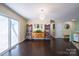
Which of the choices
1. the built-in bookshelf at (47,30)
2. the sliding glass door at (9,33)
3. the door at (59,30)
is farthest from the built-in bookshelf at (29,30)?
the door at (59,30)

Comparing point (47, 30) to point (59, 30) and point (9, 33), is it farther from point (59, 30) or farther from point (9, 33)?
point (9, 33)

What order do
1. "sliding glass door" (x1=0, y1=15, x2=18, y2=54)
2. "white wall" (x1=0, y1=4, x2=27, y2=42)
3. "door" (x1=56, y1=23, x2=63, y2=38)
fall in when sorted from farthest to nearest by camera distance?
"sliding glass door" (x1=0, y1=15, x2=18, y2=54), "white wall" (x1=0, y1=4, x2=27, y2=42), "door" (x1=56, y1=23, x2=63, y2=38)

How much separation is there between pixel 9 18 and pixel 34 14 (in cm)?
107

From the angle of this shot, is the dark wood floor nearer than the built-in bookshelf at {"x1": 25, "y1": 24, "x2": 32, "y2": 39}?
No

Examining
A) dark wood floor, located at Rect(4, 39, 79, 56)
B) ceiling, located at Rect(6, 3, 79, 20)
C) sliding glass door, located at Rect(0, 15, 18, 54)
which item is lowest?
dark wood floor, located at Rect(4, 39, 79, 56)

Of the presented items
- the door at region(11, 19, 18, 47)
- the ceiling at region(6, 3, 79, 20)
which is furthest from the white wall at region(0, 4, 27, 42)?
the door at region(11, 19, 18, 47)

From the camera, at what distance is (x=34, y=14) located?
2711 millimetres

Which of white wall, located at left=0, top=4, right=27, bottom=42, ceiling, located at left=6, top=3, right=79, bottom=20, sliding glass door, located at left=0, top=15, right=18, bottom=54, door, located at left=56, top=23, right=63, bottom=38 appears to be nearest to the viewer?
ceiling, located at left=6, top=3, right=79, bottom=20

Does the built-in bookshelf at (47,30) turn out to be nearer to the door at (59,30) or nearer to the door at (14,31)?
the door at (59,30)

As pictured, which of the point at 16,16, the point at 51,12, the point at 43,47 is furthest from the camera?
the point at 43,47

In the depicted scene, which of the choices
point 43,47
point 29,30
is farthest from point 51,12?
point 43,47

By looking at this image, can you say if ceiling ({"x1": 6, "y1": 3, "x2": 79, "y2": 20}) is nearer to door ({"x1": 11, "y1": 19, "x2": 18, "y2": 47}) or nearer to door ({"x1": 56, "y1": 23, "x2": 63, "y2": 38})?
door ({"x1": 56, "y1": 23, "x2": 63, "y2": 38})

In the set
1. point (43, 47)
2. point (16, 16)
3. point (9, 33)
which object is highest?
point (16, 16)

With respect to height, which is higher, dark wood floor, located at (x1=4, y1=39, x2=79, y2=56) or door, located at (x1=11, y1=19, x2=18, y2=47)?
door, located at (x1=11, y1=19, x2=18, y2=47)
